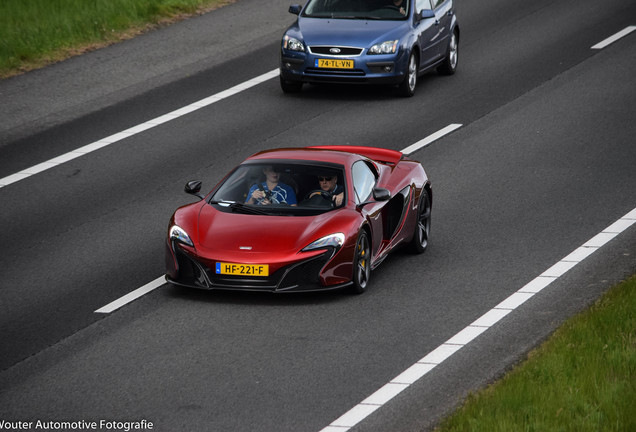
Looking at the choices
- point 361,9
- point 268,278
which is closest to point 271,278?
point 268,278

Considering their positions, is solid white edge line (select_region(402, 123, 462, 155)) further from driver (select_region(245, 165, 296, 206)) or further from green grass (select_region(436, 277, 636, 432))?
green grass (select_region(436, 277, 636, 432))

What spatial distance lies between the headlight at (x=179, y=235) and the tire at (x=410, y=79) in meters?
10.0

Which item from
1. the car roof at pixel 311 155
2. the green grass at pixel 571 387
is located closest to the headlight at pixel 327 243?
the car roof at pixel 311 155

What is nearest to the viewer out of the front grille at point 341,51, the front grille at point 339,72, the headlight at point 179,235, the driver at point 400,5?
the headlight at point 179,235

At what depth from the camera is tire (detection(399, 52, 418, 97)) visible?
73.0 ft

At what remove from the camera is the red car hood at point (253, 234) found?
1241 cm

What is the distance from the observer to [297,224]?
1274cm

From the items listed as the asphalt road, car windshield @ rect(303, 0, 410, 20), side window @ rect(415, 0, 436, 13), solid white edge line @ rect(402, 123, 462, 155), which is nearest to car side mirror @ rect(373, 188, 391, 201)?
the asphalt road

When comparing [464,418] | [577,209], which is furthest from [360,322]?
[577,209]

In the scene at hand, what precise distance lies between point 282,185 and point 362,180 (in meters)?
0.87

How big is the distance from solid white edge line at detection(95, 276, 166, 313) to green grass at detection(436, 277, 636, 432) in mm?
3980

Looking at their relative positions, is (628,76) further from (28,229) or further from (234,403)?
(234,403)

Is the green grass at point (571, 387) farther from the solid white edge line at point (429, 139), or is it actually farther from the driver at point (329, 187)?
the solid white edge line at point (429, 139)

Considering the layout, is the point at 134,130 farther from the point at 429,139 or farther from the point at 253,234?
the point at 253,234
